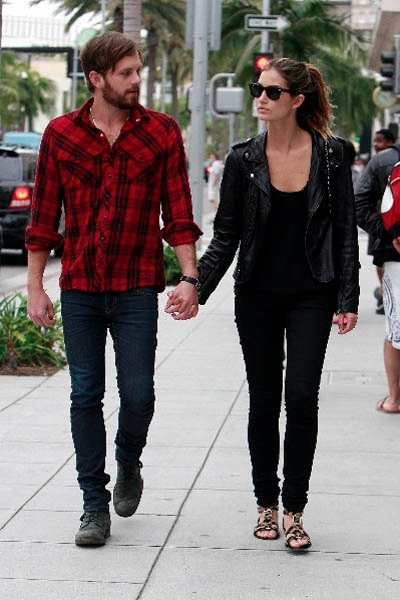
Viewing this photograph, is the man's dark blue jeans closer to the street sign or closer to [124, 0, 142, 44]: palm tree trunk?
[124, 0, 142, 44]: palm tree trunk

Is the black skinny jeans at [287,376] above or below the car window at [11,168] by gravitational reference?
above

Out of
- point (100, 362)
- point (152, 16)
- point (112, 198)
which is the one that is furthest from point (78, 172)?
point (152, 16)

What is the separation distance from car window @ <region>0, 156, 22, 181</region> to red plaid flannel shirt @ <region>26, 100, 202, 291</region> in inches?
636

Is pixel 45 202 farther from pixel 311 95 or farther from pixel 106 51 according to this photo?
pixel 311 95

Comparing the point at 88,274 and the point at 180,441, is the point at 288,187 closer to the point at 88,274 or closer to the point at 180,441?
the point at 88,274

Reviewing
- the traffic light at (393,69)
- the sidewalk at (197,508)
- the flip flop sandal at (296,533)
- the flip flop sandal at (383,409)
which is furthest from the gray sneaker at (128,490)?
the traffic light at (393,69)

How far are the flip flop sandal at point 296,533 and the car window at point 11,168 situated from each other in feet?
53.9

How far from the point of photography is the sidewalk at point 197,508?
5086 millimetres

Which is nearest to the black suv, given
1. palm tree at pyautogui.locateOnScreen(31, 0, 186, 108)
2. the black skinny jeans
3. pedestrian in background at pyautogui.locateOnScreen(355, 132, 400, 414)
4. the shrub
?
the shrub

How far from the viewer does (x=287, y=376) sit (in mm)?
5566

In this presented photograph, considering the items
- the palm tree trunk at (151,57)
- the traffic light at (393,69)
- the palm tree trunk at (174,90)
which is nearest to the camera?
the traffic light at (393,69)

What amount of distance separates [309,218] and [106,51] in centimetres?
97

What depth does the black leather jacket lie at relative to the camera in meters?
5.50

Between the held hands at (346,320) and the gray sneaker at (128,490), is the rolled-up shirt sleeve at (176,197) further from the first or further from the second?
the gray sneaker at (128,490)
